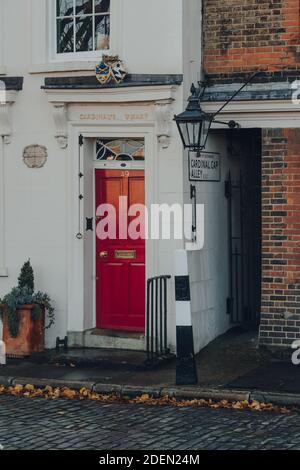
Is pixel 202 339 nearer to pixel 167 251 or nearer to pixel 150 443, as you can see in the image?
pixel 167 251

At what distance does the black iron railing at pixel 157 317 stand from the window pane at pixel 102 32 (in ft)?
10.1

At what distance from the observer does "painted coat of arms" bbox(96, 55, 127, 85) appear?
41.1ft

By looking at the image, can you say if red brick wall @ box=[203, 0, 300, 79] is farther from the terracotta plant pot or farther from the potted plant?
the terracotta plant pot

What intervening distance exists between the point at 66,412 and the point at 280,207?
399cm

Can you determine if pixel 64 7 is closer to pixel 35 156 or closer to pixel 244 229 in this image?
pixel 35 156

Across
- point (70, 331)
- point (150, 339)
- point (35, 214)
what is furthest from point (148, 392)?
point (35, 214)

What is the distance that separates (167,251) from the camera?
12.5m

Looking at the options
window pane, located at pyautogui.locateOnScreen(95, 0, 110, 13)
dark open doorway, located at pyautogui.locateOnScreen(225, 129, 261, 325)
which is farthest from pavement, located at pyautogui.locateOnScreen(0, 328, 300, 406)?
window pane, located at pyautogui.locateOnScreen(95, 0, 110, 13)

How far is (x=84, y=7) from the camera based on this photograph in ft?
43.6

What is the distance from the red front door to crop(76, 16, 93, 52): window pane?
5.27ft

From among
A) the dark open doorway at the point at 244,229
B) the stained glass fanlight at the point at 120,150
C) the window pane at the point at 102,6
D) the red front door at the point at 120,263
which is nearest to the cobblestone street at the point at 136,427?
the red front door at the point at 120,263

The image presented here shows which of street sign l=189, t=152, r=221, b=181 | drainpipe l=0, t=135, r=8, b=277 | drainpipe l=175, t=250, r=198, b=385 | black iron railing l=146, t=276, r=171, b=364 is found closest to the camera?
drainpipe l=175, t=250, r=198, b=385

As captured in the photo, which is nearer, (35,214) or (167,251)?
(167,251)

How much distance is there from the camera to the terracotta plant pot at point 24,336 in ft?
42.1
